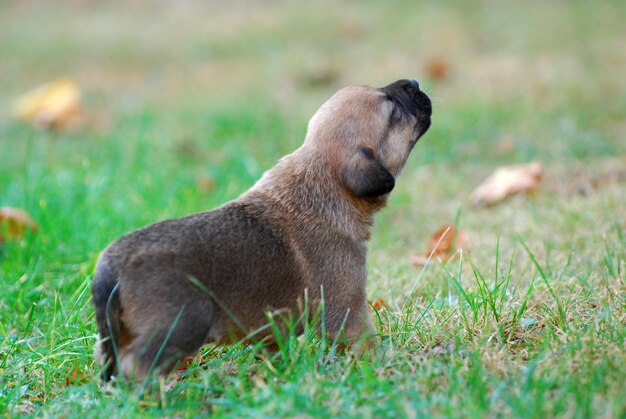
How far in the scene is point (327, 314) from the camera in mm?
3529

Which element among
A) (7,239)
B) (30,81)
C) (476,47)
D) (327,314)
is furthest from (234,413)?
(30,81)

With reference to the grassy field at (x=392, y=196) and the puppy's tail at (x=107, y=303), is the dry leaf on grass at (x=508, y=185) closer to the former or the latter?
the grassy field at (x=392, y=196)

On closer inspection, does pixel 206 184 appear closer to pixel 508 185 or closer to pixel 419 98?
pixel 508 185

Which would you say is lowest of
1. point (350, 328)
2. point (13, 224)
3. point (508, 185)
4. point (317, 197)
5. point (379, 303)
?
point (13, 224)

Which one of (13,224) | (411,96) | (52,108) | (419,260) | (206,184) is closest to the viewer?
(411,96)

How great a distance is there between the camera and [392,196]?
6.77m

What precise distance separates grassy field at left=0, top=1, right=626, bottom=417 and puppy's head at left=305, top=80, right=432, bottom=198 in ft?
2.23

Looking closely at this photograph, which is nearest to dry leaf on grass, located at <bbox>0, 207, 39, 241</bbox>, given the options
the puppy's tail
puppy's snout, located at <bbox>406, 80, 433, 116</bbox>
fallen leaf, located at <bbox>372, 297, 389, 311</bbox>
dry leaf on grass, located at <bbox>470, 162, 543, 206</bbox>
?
the puppy's tail

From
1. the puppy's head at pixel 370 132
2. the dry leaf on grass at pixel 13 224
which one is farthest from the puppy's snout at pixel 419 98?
the dry leaf on grass at pixel 13 224

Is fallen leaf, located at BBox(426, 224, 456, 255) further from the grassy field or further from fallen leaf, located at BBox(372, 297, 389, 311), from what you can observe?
fallen leaf, located at BBox(372, 297, 389, 311)

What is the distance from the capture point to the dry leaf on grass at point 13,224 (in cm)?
514

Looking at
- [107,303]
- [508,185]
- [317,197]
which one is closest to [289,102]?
[508,185]

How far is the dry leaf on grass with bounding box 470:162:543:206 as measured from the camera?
6.30 metres

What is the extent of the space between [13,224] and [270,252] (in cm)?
251
